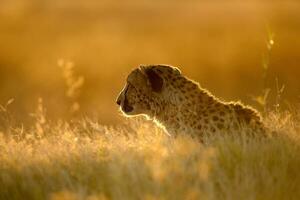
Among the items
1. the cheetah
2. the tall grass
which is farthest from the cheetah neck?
the tall grass

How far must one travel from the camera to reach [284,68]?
64.4ft

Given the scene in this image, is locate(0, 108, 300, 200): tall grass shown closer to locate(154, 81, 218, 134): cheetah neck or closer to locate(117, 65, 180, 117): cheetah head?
locate(154, 81, 218, 134): cheetah neck

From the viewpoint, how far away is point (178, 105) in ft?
35.0

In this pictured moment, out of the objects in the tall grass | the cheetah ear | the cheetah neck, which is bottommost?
the tall grass

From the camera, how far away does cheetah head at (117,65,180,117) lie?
10.8 meters

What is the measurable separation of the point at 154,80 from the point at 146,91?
0.12 metres

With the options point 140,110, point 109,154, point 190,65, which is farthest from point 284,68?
point 109,154

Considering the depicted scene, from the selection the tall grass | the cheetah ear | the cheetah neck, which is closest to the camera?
the tall grass

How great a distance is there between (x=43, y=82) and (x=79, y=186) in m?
11.9

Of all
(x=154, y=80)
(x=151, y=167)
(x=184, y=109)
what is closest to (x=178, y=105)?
(x=184, y=109)

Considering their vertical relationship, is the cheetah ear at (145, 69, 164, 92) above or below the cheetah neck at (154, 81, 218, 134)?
above

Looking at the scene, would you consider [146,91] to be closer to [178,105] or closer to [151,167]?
[178,105]

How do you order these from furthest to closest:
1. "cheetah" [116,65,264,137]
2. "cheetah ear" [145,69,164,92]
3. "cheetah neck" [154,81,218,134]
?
"cheetah ear" [145,69,164,92] < "cheetah neck" [154,81,218,134] < "cheetah" [116,65,264,137]

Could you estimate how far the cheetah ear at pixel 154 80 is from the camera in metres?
10.8
